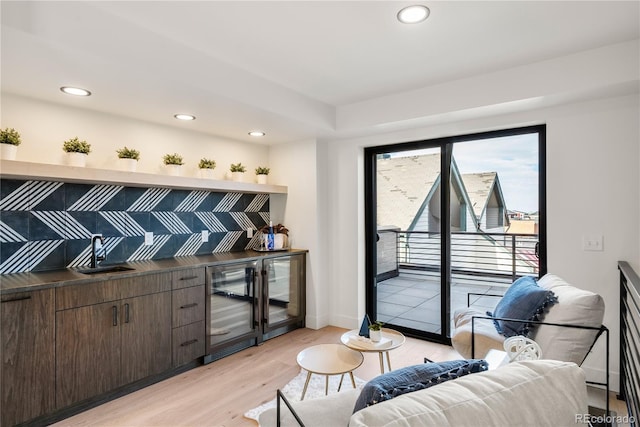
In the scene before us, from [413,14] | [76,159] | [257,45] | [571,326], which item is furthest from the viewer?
[76,159]

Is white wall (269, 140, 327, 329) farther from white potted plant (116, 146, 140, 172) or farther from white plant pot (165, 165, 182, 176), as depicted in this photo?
white potted plant (116, 146, 140, 172)

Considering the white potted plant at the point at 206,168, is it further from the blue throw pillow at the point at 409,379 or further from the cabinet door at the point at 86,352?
the blue throw pillow at the point at 409,379

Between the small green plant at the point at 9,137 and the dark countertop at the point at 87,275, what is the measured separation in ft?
2.97

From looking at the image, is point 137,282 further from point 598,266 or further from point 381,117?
point 598,266

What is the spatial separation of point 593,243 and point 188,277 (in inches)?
128

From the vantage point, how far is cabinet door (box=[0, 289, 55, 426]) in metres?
2.04

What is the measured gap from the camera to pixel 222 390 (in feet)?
8.77

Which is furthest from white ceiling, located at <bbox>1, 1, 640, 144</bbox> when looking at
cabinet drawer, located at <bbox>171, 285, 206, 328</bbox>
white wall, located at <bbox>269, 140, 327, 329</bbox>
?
cabinet drawer, located at <bbox>171, 285, 206, 328</bbox>

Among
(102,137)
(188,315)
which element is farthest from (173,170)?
(188,315)

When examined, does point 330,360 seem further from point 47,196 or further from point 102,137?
point 102,137

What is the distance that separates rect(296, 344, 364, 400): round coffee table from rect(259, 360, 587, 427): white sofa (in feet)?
3.16

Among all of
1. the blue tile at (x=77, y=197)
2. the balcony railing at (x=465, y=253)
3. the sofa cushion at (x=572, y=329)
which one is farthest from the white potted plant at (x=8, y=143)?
the sofa cushion at (x=572, y=329)

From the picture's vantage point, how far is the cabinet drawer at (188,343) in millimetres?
2877

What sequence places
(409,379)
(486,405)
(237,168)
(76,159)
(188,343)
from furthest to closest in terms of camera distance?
(237,168), (188,343), (76,159), (409,379), (486,405)
